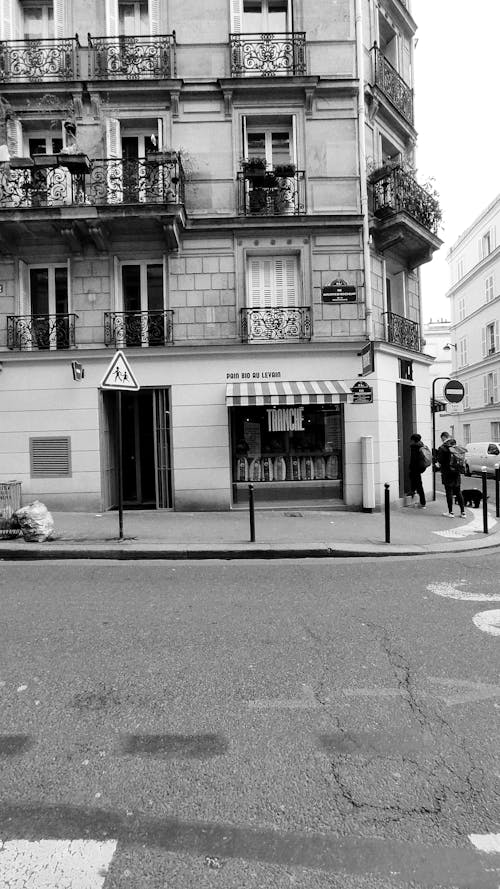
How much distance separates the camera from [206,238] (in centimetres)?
1181

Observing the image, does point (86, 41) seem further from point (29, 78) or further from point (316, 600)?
point (316, 600)

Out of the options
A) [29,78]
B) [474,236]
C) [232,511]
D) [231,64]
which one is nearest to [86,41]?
[29,78]

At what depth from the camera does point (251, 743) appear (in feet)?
9.29

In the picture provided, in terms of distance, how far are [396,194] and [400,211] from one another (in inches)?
31.3

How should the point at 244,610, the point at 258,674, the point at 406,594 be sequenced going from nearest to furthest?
1. the point at 258,674
2. the point at 244,610
3. the point at 406,594

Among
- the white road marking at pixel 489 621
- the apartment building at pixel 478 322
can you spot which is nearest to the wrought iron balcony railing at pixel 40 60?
the white road marking at pixel 489 621

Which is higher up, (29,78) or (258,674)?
(29,78)

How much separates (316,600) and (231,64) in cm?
1293

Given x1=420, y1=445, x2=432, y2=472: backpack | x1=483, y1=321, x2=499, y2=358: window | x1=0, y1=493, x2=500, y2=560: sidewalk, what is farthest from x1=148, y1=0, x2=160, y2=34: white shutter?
x1=483, y1=321, x2=499, y2=358: window

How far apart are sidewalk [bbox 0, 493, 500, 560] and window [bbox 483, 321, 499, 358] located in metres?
27.7

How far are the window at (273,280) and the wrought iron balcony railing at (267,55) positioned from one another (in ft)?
14.7

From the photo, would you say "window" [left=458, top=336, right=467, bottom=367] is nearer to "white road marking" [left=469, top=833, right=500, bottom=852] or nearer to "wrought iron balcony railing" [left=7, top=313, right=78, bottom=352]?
"wrought iron balcony railing" [left=7, top=313, right=78, bottom=352]

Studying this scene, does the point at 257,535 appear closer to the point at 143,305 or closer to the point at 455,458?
the point at 455,458

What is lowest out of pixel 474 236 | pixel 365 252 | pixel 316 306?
pixel 316 306
